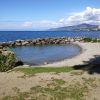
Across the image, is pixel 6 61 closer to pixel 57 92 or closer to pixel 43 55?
pixel 57 92

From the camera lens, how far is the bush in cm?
3186

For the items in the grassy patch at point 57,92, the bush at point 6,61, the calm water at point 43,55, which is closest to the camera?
the grassy patch at point 57,92

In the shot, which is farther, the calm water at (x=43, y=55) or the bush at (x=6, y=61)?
the calm water at (x=43, y=55)

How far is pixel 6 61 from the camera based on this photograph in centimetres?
3306

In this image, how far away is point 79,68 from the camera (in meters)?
31.5

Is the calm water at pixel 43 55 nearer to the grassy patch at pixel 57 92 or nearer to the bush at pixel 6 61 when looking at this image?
the bush at pixel 6 61

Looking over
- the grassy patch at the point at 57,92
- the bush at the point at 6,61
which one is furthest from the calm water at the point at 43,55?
the grassy patch at the point at 57,92

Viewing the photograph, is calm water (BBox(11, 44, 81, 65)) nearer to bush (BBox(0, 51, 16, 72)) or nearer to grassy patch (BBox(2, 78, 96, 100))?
bush (BBox(0, 51, 16, 72))

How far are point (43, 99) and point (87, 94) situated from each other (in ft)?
11.6

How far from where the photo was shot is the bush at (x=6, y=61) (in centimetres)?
3186

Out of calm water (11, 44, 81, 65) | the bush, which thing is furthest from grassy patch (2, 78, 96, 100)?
calm water (11, 44, 81, 65)

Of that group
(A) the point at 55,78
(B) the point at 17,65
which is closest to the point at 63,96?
(A) the point at 55,78

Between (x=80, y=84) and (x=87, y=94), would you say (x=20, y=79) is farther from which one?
(x=87, y=94)

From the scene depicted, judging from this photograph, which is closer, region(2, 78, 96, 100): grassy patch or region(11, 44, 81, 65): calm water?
region(2, 78, 96, 100): grassy patch
